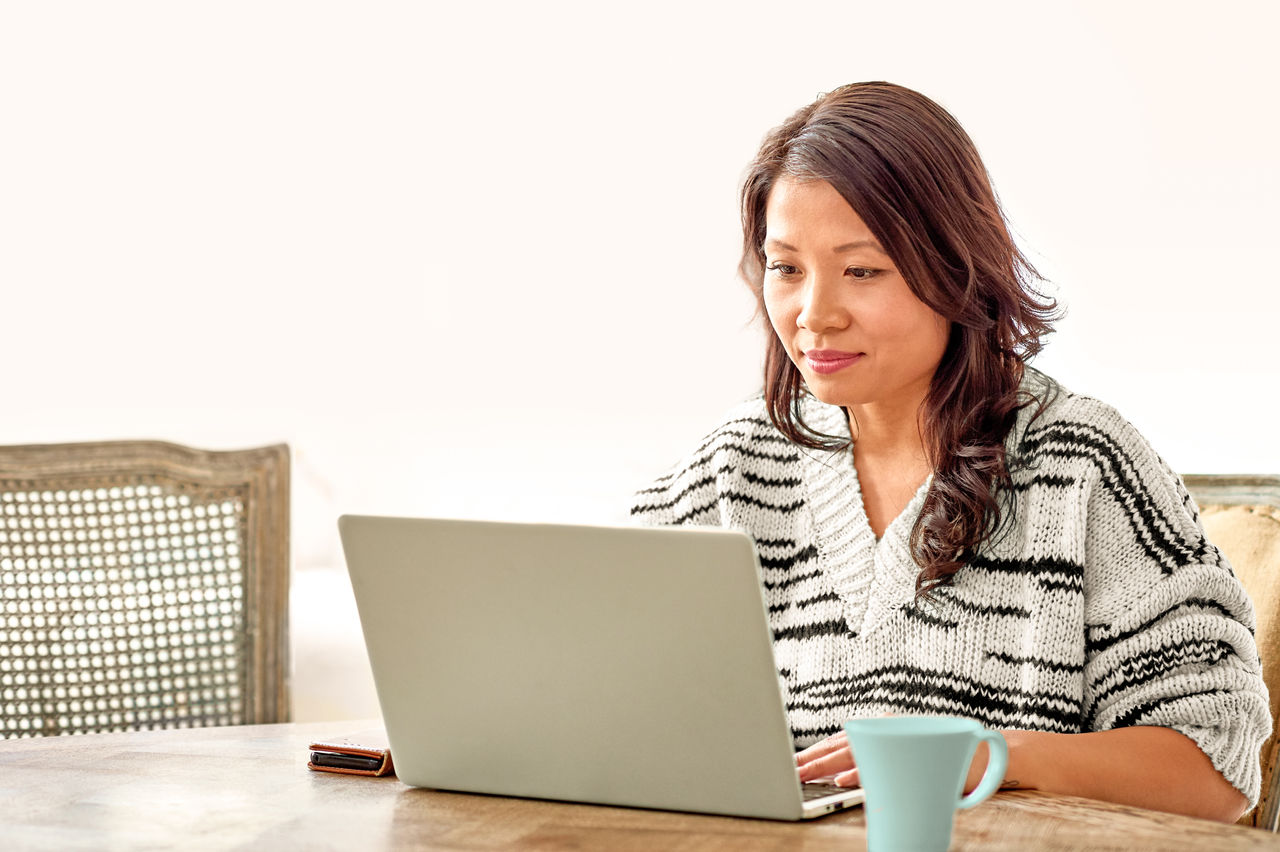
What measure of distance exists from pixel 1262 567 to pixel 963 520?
40 cm

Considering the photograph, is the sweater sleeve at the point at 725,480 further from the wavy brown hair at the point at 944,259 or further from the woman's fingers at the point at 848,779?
the woman's fingers at the point at 848,779

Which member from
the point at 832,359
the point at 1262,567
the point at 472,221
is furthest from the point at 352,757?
the point at 472,221

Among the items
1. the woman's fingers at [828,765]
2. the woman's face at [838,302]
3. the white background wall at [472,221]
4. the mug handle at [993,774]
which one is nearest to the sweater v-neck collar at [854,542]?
the woman's face at [838,302]

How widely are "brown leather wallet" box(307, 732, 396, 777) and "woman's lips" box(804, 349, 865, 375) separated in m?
0.58

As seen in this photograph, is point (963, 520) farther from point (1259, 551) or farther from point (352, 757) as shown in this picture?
point (352, 757)

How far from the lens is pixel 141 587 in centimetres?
169

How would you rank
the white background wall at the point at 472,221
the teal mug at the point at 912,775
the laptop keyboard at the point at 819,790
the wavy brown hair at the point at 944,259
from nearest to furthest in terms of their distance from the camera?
the teal mug at the point at 912,775
the laptop keyboard at the point at 819,790
the wavy brown hair at the point at 944,259
the white background wall at the point at 472,221

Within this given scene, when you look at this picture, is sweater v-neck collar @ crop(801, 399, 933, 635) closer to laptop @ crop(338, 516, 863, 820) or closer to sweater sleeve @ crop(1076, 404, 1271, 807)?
sweater sleeve @ crop(1076, 404, 1271, 807)

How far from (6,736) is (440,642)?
942 millimetres

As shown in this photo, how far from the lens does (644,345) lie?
2664mm

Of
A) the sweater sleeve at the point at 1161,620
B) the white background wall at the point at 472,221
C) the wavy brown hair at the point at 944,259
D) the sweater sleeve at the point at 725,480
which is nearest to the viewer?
the sweater sleeve at the point at 1161,620

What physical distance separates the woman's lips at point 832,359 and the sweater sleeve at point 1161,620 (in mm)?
243

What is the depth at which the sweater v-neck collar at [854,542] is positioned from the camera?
1.37 meters

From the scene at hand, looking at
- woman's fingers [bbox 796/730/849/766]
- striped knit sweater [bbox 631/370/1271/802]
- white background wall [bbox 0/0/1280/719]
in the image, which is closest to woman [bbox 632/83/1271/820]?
striped knit sweater [bbox 631/370/1271/802]
